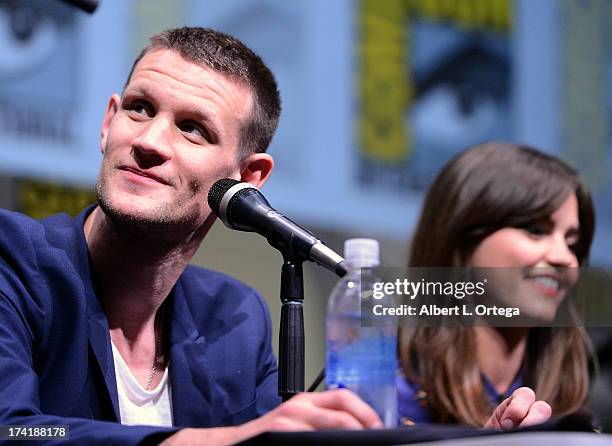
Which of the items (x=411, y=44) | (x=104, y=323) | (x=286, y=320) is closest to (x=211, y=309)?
(x=104, y=323)

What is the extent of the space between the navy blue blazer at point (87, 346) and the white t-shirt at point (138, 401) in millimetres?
28

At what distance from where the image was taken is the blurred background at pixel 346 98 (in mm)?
2451

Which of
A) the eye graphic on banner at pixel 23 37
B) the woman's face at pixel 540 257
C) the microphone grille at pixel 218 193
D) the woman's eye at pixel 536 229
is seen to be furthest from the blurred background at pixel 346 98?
the microphone grille at pixel 218 193

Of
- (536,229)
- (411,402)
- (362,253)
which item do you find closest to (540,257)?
(536,229)

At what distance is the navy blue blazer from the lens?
124 cm

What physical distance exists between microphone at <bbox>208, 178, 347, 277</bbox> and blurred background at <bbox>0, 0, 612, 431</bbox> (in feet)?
2.16

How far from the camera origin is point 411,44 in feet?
10.5

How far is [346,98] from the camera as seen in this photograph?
2957 mm

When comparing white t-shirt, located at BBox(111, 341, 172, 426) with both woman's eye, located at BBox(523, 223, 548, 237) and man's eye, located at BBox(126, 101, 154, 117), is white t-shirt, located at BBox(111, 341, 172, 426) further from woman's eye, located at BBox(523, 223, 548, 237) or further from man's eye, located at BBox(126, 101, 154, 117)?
woman's eye, located at BBox(523, 223, 548, 237)

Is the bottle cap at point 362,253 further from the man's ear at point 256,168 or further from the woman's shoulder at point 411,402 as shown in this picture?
the woman's shoulder at point 411,402

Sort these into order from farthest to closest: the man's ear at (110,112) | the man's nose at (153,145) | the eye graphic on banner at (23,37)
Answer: the eye graphic on banner at (23,37)
the man's ear at (110,112)
the man's nose at (153,145)

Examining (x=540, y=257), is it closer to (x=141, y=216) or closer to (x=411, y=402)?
(x=411, y=402)

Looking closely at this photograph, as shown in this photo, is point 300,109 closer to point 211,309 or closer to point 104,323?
point 211,309

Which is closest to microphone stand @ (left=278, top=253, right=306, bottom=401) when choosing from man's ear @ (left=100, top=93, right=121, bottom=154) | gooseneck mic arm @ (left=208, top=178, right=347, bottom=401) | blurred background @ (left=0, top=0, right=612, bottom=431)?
gooseneck mic arm @ (left=208, top=178, right=347, bottom=401)
